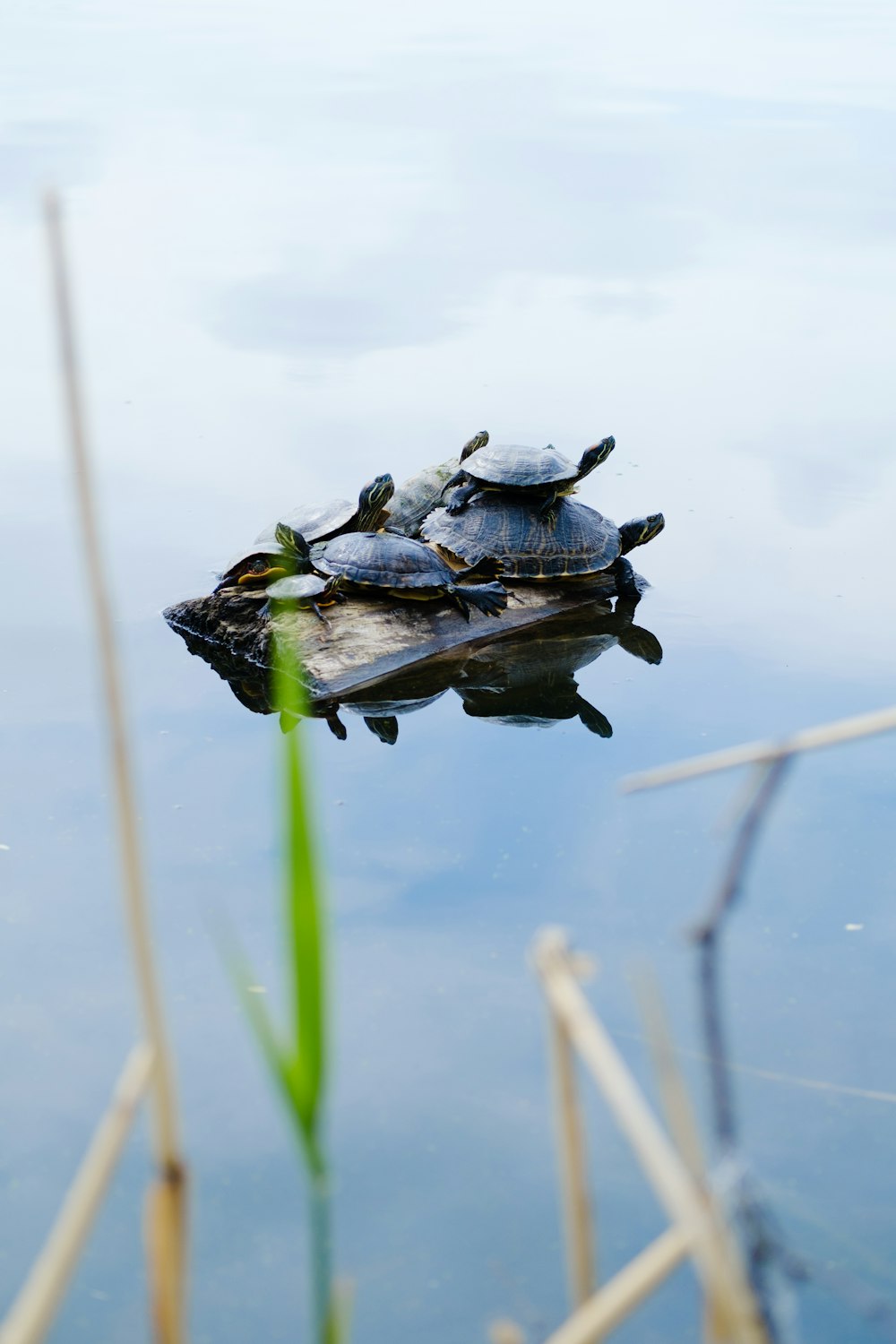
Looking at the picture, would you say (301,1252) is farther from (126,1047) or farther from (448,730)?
(448,730)

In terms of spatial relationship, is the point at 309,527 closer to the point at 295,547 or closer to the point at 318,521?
the point at 318,521

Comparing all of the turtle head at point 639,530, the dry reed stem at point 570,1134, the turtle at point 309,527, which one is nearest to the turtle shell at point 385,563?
the turtle at point 309,527

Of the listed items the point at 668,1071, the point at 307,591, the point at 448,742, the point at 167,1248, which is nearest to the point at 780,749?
the point at 668,1071

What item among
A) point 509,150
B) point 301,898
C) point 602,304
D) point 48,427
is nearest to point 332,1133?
point 301,898

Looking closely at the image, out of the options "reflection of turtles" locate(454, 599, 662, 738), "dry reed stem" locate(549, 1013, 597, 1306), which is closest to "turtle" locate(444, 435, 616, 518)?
"reflection of turtles" locate(454, 599, 662, 738)

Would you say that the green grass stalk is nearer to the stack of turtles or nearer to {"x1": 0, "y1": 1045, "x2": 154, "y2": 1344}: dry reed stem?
{"x1": 0, "y1": 1045, "x2": 154, "y2": 1344}: dry reed stem

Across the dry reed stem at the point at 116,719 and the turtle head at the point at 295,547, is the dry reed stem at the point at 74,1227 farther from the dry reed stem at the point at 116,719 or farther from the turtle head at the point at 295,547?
the turtle head at the point at 295,547
